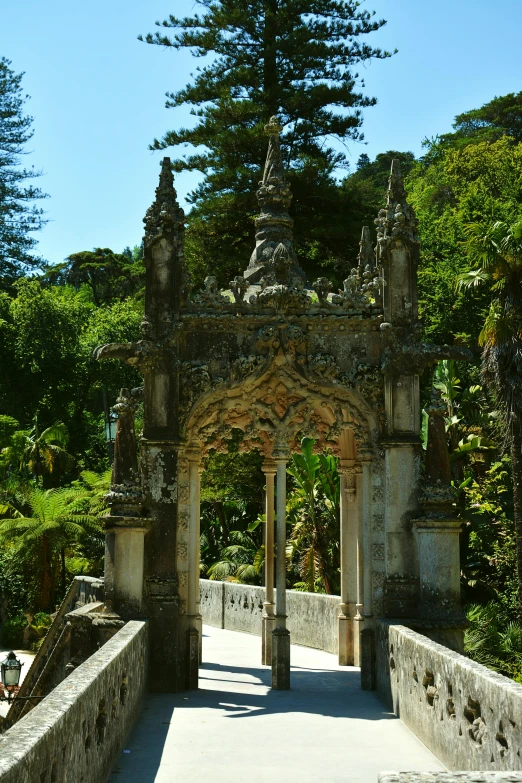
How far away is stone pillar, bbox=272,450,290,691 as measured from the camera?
40.3ft

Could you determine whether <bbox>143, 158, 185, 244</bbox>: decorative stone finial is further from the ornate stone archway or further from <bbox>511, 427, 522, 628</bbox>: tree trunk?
<bbox>511, 427, 522, 628</bbox>: tree trunk

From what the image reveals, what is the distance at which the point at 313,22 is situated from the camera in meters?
31.4

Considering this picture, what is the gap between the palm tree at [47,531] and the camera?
2703 centimetres

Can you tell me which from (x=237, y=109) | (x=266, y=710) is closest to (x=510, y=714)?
(x=266, y=710)

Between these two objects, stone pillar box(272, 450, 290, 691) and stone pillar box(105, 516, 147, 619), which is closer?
stone pillar box(105, 516, 147, 619)

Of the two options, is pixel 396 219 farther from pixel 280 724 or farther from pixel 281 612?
pixel 280 724

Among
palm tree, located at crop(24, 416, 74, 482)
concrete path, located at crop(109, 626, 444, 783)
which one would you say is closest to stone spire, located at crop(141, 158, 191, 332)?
concrete path, located at crop(109, 626, 444, 783)

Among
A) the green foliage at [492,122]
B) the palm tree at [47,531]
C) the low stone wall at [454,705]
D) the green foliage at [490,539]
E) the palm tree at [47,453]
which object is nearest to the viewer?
the low stone wall at [454,705]

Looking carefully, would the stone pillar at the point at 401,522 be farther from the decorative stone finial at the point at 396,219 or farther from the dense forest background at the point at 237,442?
the dense forest background at the point at 237,442

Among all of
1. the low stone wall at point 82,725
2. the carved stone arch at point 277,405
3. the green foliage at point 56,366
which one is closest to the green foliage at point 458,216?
the carved stone arch at point 277,405

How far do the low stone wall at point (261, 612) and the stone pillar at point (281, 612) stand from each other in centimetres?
307

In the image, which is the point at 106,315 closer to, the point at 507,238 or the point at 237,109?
the point at 237,109

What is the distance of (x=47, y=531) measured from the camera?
27203mm

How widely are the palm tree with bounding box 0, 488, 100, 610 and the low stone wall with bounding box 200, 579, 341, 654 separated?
5.28 m
